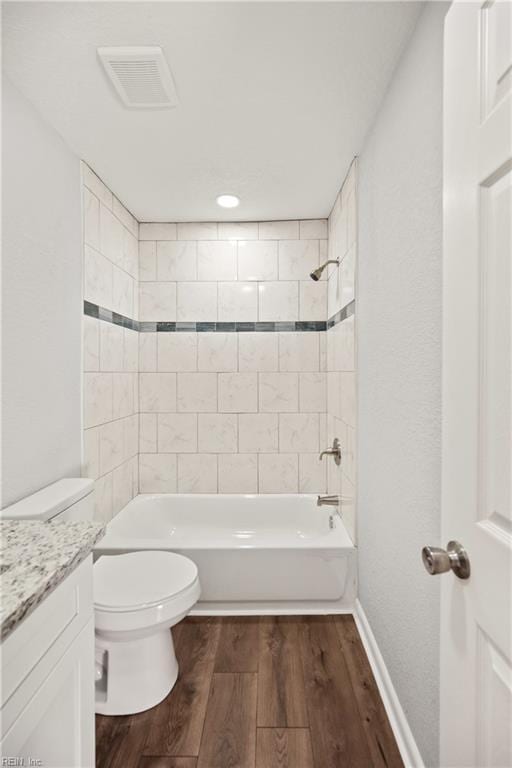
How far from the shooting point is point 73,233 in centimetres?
202

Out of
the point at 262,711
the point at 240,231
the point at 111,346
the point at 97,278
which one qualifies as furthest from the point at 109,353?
the point at 262,711

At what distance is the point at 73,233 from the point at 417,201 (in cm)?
162

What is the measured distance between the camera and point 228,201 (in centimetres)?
263

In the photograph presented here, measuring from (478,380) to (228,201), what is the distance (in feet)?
7.75

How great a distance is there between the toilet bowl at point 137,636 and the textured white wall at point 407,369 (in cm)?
81

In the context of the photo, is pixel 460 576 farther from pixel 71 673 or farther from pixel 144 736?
pixel 144 736

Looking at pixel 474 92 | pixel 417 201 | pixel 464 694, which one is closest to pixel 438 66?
pixel 417 201

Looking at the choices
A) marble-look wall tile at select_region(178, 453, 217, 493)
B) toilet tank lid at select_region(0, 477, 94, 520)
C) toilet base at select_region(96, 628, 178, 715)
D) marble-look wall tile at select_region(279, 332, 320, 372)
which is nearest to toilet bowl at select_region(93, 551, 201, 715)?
toilet base at select_region(96, 628, 178, 715)

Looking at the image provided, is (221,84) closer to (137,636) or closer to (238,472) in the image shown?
(137,636)

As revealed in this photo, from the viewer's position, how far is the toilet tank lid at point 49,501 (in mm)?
1422

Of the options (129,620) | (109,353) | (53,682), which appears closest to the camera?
(53,682)

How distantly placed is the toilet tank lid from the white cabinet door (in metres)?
0.56

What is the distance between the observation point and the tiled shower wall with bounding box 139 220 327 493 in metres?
3.01

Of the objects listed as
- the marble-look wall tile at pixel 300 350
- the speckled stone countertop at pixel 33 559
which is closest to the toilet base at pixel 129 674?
the speckled stone countertop at pixel 33 559
